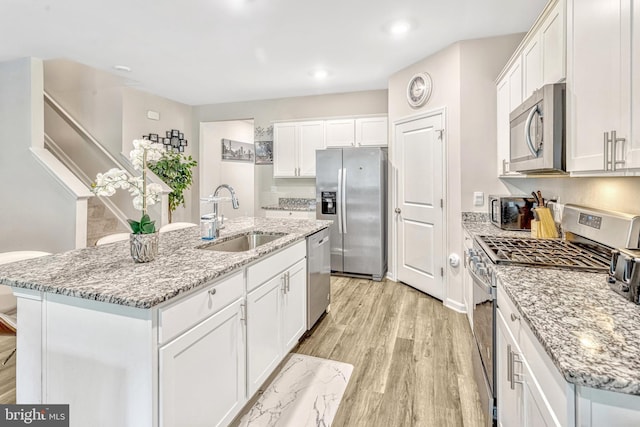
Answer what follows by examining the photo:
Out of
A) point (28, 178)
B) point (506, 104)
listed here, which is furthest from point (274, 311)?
point (28, 178)

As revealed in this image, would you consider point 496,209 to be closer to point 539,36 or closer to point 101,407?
point 539,36

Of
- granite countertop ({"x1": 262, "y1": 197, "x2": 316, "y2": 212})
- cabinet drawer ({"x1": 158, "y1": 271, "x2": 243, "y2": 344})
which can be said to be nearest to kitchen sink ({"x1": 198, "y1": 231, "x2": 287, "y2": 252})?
cabinet drawer ({"x1": 158, "y1": 271, "x2": 243, "y2": 344})

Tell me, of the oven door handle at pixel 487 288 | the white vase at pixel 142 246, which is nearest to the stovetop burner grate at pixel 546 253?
the oven door handle at pixel 487 288

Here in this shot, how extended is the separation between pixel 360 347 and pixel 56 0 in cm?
356

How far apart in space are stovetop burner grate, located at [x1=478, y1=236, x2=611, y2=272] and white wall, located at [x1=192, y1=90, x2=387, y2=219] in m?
3.21

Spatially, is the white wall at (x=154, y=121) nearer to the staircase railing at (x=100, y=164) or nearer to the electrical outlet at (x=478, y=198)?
the staircase railing at (x=100, y=164)

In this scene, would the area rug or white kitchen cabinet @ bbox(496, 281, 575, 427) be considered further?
the area rug

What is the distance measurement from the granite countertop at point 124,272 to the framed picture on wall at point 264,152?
3505 mm

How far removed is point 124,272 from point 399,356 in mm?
1933

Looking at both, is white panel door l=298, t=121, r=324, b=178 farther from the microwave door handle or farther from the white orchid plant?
the white orchid plant

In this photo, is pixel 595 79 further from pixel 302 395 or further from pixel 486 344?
pixel 302 395

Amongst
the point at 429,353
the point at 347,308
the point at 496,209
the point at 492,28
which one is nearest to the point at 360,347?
the point at 429,353

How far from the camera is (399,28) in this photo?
293 cm

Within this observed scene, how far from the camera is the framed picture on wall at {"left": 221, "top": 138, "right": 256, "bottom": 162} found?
6.52 metres
